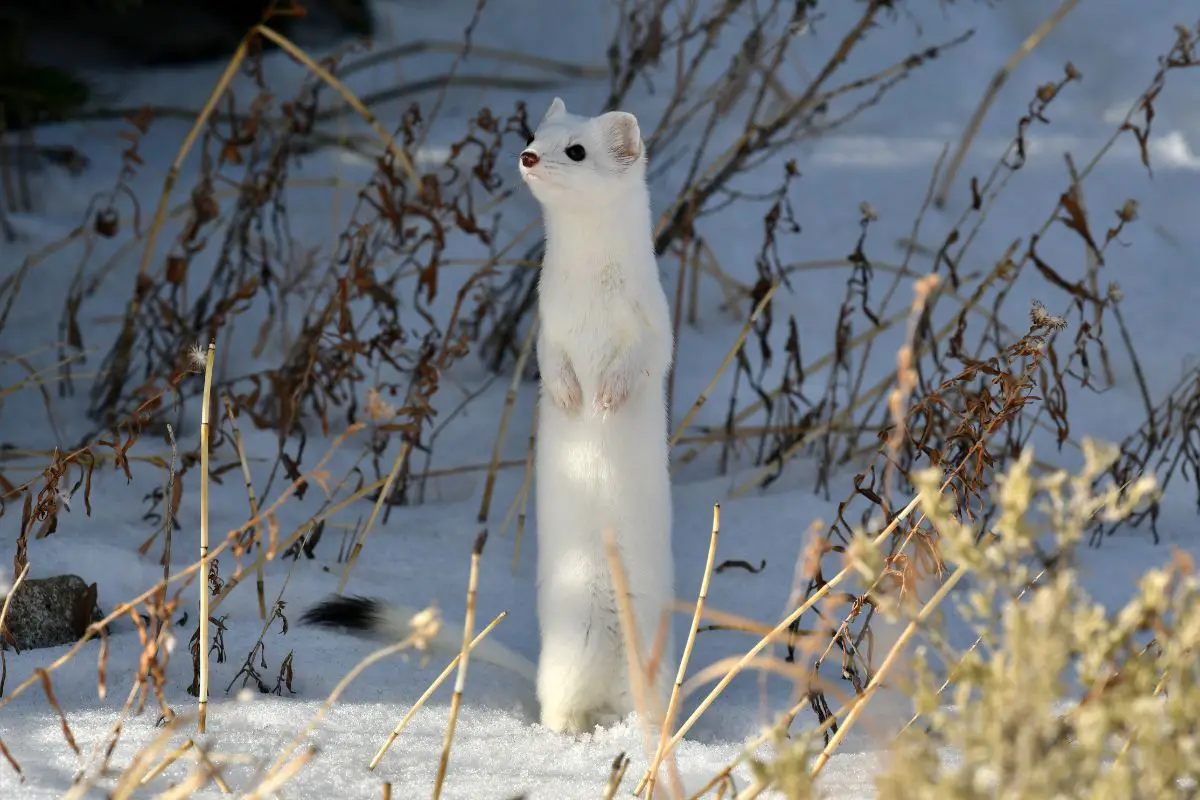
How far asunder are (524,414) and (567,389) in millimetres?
1252

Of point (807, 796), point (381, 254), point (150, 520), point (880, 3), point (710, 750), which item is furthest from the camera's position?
point (381, 254)

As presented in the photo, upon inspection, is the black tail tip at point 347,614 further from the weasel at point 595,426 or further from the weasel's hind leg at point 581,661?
the weasel's hind leg at point 581,661

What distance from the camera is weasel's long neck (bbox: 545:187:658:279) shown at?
81.6 inches

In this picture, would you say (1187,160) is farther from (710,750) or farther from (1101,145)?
(710,750)

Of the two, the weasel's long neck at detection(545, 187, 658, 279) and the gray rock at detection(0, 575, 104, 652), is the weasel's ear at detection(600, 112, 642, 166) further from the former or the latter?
the gray rock at detection(0, 575, 104, 652)

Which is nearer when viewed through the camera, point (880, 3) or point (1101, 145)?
point (880, 3)

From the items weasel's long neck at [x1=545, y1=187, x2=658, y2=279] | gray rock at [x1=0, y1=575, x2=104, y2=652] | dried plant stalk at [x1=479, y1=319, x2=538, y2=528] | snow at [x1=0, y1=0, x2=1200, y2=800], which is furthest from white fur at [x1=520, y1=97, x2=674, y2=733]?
gray rock at [x1=0, y1=575, x2=104, y2=652]

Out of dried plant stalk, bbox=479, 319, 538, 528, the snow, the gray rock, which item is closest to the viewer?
the snow

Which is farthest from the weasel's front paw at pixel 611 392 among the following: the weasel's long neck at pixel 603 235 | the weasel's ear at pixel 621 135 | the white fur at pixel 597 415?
the weasel's ear at pixel 621 135

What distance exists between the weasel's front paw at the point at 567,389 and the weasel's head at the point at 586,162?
0.81ft

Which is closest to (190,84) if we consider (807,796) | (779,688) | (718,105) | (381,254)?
(381,254)

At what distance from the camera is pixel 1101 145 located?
414 centimetres

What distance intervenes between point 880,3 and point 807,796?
2408 millimetres

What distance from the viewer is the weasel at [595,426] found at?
6.81 ft
